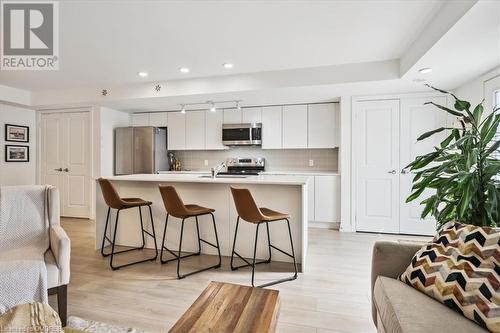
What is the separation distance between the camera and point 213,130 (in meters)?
5.43

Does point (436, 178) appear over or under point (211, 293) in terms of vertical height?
over

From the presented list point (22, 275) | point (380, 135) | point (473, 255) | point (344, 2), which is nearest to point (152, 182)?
point (22, 275)

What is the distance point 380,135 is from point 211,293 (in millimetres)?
3786

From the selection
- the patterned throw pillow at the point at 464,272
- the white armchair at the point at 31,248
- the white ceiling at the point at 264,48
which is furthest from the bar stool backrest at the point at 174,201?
the patterned throw pillow at the point at 464,272

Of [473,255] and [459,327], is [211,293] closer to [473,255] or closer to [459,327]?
[459,327]

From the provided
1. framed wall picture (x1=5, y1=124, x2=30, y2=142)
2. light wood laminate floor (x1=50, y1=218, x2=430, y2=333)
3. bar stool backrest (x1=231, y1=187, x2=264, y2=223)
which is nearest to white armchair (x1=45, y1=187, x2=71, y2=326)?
light wood laminate floor (x1=50, y1=218, x2=430, y2=333)

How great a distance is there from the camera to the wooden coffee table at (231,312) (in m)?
1.20

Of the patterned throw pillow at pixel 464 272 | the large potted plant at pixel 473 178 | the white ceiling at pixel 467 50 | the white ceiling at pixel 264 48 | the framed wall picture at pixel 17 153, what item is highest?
the white ceiling at pixel 264 48

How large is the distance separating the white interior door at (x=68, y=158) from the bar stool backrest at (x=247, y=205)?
4.14 m

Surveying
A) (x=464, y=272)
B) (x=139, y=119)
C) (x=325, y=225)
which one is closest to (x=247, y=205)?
(x=464, y=272)

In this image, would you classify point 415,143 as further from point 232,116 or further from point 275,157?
point 232,116

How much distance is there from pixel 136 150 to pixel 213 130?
160 centimetres

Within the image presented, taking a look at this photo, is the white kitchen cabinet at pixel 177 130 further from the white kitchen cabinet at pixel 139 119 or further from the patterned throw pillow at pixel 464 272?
the patterned throw pillow at pixel 464 272

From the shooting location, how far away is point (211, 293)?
1.49m
